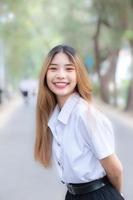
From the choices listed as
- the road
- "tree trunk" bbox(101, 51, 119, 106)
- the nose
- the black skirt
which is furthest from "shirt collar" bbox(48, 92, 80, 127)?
"tree trunk" bbox(101, 51, 119, 106)

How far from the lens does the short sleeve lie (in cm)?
337

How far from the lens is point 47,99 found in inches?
143

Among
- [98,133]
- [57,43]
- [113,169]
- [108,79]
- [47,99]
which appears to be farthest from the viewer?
[108,79]

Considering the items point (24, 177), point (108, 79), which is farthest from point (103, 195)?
point (108, 79)

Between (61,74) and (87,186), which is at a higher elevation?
(61,74)

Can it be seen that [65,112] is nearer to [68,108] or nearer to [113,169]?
[68,108]

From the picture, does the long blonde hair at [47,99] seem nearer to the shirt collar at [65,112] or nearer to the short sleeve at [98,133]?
the shirt collar at [65,112]

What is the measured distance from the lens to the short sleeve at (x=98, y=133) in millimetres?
3365

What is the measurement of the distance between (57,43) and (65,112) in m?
8.53

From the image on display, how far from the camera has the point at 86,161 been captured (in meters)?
3.43

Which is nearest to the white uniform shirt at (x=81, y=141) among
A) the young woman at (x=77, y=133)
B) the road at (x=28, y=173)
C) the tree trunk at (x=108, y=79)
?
the young woman at (x=77, y=133)

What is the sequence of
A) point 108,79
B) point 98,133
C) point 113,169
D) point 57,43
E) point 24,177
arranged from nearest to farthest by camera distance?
1. point 98,133
2. point 113,169
3. point 24,177
4. point 57,43
5. point 108,79

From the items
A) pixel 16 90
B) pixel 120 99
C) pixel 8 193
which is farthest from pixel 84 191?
pixel 16 90

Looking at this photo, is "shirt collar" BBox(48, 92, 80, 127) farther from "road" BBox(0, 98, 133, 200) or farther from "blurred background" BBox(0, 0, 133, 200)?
"road" BBox(0, 98, 133, 200)
